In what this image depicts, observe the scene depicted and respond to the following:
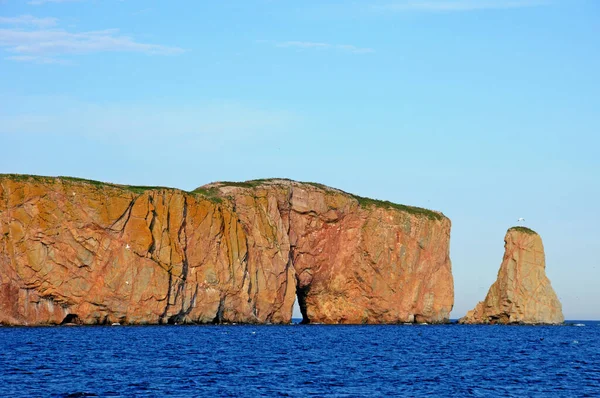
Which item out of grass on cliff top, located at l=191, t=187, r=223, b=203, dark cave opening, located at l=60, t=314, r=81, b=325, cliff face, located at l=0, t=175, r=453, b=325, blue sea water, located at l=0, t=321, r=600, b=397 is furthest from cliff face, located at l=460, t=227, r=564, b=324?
dark cave opening, located at l=60, t=314, r=81, b=325

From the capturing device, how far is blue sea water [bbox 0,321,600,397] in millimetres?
44969

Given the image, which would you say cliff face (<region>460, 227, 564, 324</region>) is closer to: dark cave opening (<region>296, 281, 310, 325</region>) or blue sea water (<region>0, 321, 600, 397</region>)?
dark cave opening (<region>296, 281, 310, 325</region>)

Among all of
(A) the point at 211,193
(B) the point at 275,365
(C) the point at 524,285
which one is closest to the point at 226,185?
(A) the point at 211,193

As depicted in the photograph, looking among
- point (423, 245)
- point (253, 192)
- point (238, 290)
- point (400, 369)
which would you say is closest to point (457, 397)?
point (400, 369)

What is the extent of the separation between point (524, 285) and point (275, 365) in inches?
2994

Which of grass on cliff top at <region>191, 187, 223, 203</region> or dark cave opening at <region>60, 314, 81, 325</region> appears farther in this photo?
grass on cliff top at <region>191, 187, 223, 203</region>

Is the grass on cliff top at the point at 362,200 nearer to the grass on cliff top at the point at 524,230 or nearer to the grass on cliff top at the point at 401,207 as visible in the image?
the grass on cliff top at the point at 401,207

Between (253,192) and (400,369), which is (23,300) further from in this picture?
(400,369)

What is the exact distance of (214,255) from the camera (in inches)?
4053

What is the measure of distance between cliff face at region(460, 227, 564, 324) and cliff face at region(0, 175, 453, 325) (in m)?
8.12

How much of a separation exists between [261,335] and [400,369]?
33.9 metres

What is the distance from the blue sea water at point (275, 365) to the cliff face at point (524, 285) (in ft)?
114

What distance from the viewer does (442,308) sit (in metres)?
127

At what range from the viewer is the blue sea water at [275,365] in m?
45.0
